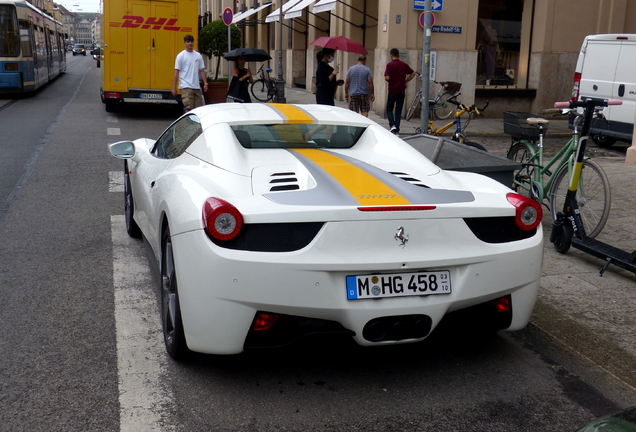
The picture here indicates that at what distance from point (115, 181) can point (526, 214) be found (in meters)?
6.75

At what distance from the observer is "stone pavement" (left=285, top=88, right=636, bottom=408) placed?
3920 mm

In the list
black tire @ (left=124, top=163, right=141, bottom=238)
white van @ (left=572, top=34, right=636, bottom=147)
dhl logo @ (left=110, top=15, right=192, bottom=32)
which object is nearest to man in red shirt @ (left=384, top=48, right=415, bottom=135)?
white van @ (left=572, top=34, right=636, bottom=147)

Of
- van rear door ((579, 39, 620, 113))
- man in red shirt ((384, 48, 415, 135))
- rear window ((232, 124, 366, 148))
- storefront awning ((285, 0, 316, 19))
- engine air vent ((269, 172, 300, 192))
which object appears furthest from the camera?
storefront awning ((285, 0, 316, 19))

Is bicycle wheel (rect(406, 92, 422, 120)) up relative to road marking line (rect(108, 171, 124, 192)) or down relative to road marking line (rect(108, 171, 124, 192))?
up

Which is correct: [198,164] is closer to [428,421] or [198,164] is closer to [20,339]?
[20,339]

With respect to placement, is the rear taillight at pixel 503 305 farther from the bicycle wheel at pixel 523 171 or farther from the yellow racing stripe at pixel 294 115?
the bicycle wheel at pixel 523 171

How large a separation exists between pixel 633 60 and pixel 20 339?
11720 millimetres

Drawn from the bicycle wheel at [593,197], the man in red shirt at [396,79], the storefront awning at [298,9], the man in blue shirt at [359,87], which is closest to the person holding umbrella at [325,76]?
the man in blue shirt at [359,87]

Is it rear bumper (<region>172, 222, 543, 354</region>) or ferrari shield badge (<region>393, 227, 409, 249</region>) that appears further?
ferrari shield badge (<region>393, 227, 409, 249</region>)

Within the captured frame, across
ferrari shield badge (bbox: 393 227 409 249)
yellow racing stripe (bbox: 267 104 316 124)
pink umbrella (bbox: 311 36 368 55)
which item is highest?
pink umbrella (bbox: 311 36 368 55)

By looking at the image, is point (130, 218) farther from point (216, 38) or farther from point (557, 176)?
point (216, 38)

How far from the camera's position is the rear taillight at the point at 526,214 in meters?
3.70

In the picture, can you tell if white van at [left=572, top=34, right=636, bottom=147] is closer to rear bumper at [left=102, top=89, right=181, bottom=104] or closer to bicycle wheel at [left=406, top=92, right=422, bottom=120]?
bicycle wheel at [left=406, top=92, right=422, bottom=120]

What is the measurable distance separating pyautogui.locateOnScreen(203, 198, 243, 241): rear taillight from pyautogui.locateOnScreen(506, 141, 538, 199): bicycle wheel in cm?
415
